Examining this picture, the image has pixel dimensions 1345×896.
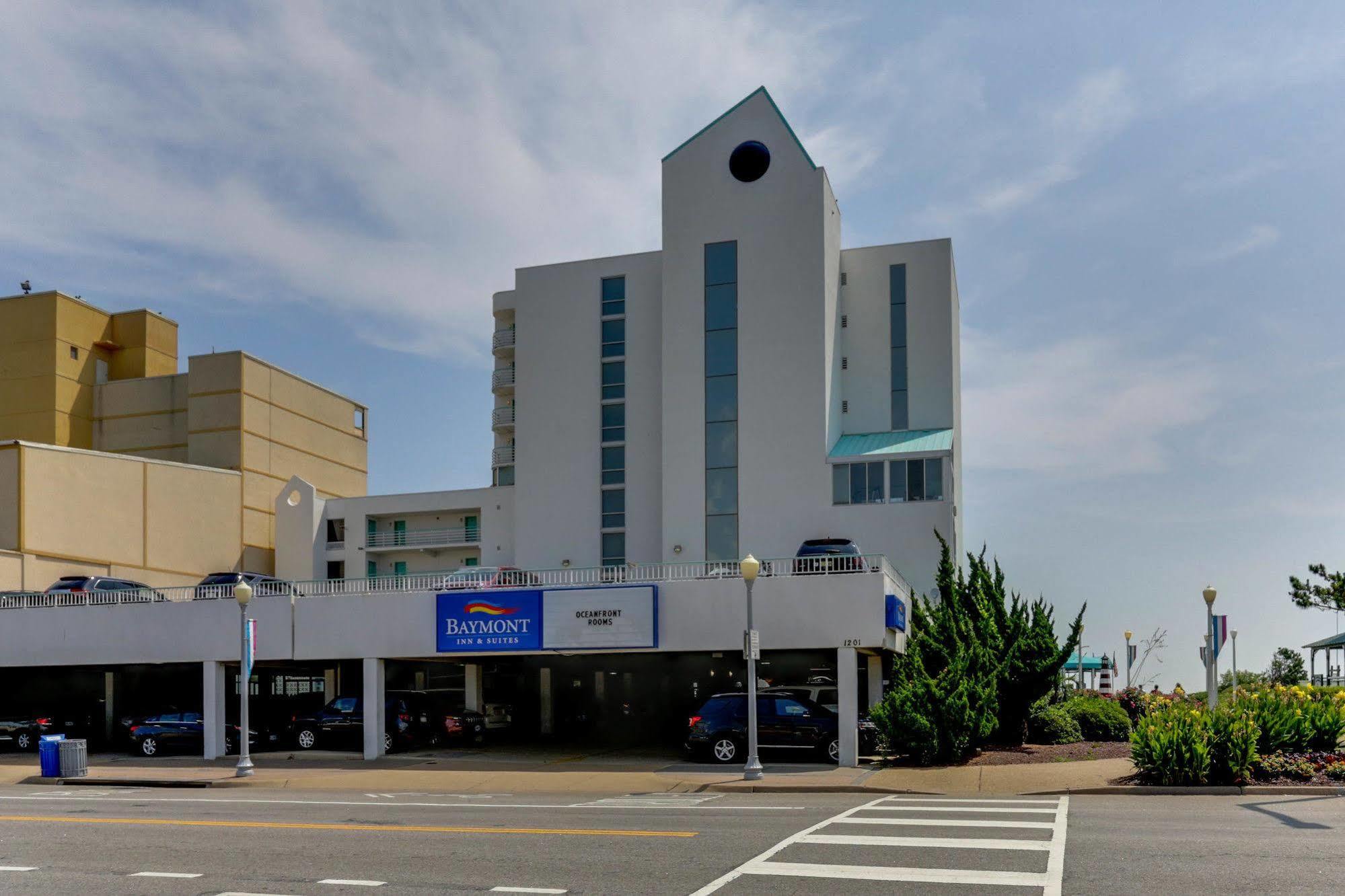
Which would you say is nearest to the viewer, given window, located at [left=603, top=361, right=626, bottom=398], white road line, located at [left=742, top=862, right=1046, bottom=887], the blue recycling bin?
white road line, located at [left=742, top=862, right=1046, bottom=887]

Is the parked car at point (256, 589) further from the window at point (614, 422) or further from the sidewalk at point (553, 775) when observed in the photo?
the window at point (614, 422)

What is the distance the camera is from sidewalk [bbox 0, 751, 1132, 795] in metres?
22.2

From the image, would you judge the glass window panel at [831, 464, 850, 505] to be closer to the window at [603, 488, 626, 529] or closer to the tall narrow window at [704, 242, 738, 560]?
the tall narrow window at [704, 242, 738, 560]

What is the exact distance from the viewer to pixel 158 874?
1266 centimetres

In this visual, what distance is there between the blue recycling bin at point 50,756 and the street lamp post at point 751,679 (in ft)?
50.3

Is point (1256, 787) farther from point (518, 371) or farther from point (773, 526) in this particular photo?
point (518, 371)

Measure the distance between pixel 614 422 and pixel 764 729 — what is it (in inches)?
1089

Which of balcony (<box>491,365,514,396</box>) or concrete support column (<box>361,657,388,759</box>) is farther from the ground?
balcony (<box>491,365,514,396</box>)

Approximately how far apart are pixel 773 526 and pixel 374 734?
21442 millimetres

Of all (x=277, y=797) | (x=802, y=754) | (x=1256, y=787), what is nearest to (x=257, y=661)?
(x=277, y=797)

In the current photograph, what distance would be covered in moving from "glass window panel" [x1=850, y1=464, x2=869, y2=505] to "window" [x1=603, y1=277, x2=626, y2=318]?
1295 centimetres

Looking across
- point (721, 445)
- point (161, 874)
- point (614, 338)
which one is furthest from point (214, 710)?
point (614, 338)

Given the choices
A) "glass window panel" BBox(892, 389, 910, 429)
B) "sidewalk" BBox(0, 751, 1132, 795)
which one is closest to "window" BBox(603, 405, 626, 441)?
"glass window panel" BBox(892, 389, 910, 429)

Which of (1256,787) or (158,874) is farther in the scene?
(1256,787)
